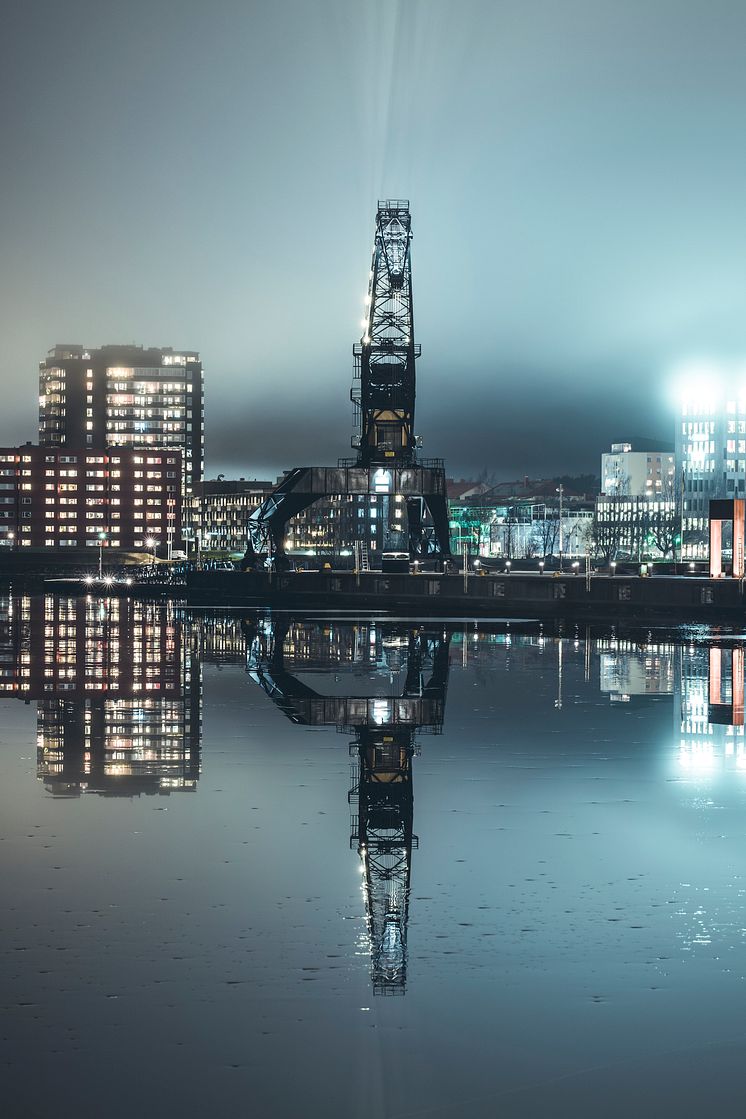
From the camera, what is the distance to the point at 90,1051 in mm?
8961

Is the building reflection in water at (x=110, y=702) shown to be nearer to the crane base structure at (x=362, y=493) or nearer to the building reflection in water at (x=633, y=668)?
the building reflection in water at (x=633, y=668)

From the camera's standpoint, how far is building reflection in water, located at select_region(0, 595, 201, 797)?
65.2 feet

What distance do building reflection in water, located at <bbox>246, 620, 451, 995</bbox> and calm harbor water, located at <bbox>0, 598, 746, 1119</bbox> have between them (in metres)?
0.07

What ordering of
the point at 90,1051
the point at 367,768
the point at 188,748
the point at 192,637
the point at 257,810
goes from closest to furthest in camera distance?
the point at 90,1051 < the point at 257,810 < the point at 367,768 < the point at 188,748 < the point at 192,637

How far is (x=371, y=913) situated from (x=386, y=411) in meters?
79.7

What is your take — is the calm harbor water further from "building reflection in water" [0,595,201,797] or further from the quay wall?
the quay wall

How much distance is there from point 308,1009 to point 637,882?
4670 mm

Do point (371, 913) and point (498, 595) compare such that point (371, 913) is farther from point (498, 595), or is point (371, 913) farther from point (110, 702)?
point (498, 595)

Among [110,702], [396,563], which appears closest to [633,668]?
[110,702]

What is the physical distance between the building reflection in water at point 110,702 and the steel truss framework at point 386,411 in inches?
1169

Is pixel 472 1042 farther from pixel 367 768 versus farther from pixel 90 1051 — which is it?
pixel 367 768

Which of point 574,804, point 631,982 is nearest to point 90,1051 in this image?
point 631,982

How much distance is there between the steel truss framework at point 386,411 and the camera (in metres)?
89.8

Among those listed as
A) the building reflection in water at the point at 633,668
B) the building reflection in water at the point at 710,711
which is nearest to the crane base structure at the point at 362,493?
the building reflection in water at the point at 633,668
